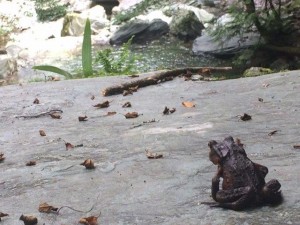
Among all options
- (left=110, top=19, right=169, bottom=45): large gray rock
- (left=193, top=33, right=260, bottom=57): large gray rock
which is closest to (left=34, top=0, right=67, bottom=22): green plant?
(left=110, top=19, right=169, bottom=45): large gray rock

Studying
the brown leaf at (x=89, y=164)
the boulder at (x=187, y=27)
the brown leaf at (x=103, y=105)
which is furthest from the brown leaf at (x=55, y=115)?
the boulder at (x=187, y=27)

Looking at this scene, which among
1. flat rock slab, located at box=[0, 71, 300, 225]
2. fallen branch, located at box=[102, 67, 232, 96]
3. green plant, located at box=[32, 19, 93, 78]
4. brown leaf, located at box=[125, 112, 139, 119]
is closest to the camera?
flat rock slab, located at box=[0, 71, 300, 225]

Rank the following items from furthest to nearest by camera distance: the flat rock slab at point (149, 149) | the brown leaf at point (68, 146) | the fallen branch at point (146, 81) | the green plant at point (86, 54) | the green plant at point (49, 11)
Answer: the green plant at point (49, 11) → the green plant at point (86, 54) → the fallen branch at point (146, 81) → the brown leaf at point (68, 146) → the flat rock slab at point (149, 149)

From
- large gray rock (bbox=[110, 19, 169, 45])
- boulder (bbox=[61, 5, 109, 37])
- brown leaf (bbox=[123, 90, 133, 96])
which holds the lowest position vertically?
brown leaf (bbox=[123, 90, 133, 96])

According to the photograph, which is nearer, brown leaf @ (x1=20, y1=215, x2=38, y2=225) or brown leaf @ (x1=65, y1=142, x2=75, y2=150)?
brown leaf @ (x1=20, y1=215, x2=38, y2=225)

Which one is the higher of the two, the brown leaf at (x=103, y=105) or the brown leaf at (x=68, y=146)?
the brown leaf at (x=103, y=105)

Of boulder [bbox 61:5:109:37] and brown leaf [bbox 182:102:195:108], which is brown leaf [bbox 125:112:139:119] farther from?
boulder [bbox 61:5:109:37]

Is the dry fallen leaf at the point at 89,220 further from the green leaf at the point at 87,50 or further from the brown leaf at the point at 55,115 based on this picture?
the green leaf at the point at 87,50

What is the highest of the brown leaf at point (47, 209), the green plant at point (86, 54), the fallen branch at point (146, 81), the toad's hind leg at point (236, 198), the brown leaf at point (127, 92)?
the green plant at point (86, 54)
